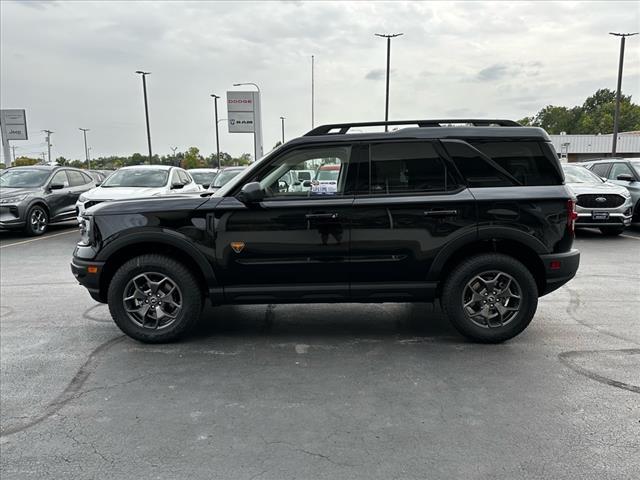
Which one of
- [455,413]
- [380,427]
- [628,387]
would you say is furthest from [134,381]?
[628,387]

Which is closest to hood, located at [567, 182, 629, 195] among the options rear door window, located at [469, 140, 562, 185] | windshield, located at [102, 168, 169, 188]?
rear door window, located at [469, 140, 562, 185]

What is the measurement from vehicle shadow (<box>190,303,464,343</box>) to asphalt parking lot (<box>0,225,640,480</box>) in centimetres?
3

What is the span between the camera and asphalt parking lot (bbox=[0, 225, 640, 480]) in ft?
8.88

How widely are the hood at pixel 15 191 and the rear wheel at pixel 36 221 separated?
1.41 feet

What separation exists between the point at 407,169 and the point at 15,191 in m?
11.0

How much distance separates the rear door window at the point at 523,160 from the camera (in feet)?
14.1

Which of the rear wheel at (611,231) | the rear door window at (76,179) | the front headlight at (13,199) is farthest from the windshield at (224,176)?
the rear wheel at (611,231)

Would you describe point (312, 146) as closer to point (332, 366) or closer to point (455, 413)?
point (332, 366)

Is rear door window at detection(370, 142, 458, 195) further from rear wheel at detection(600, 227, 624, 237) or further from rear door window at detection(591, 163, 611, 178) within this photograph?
rear door window at detection(591, 163, 611, 178)

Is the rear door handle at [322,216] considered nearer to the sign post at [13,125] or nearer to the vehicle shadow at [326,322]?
the vehicle shadow at [326,322]

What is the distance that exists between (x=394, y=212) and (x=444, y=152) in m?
0.72

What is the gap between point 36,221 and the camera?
11797mm

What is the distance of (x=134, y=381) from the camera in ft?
12.3

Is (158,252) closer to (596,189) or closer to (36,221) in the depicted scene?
(36,221)
